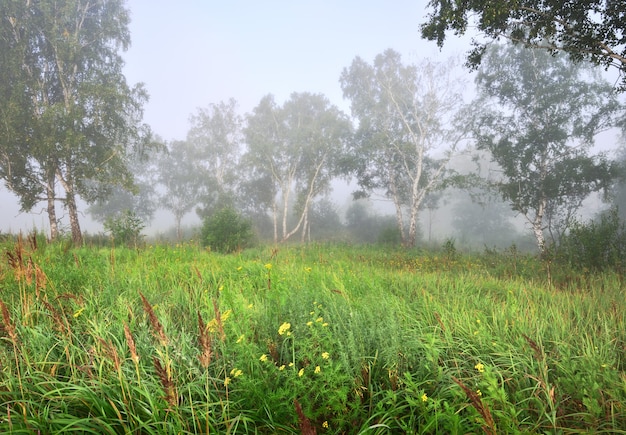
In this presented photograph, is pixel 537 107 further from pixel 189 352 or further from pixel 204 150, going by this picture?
pixel 204 150

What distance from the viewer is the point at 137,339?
2209 millimetres

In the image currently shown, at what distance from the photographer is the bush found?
13.1m

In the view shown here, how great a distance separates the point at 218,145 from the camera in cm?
3005

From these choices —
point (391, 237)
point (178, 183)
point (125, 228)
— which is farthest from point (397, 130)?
point (178, 183)

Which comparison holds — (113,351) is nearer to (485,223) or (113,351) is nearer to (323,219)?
(323,219)

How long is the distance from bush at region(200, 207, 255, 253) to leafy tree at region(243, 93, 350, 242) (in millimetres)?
9956

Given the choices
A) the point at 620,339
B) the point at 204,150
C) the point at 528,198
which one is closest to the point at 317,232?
the point at 204,150

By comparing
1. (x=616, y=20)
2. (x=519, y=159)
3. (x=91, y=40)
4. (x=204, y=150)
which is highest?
(x=91, y=40)

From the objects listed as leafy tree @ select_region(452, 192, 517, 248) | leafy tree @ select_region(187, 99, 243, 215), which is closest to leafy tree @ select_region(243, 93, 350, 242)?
leafy tree @ select_region(187, 99, 243, 215)

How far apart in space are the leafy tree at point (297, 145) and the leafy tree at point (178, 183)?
864 cm

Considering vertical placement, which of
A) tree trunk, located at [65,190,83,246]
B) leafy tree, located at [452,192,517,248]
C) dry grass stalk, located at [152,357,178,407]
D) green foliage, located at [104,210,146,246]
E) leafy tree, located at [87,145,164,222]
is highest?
leafy tree, located at [87,145,164,222]

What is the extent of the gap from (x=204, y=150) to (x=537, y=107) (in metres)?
Answer: 28.3

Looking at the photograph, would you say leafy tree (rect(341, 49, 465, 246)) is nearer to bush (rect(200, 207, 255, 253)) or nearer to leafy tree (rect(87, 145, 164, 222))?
bush (rect(200, 207, 255, 253))

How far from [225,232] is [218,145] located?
63.8ft
